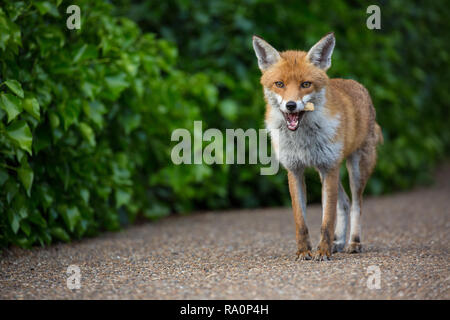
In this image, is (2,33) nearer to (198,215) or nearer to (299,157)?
(299,157)

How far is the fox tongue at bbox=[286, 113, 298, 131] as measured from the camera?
15.1ft

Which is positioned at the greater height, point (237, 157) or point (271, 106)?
point (271, 106)

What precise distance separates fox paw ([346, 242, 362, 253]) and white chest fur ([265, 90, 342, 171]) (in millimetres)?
822

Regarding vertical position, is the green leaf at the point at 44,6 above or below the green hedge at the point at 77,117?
above

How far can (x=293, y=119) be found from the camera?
4656 mm

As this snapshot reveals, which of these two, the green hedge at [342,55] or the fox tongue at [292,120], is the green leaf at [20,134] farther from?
the green hedge at [342,55]

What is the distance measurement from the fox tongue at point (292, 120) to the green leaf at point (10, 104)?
218 centimetres

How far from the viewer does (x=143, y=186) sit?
778cm

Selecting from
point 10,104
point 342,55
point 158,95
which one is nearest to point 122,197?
point 158,95

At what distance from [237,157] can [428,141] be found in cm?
439

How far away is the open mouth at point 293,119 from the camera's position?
4605 mm

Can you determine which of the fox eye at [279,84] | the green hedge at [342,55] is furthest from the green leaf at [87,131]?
the green hedge at [342,55]

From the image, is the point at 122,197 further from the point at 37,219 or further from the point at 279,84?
the point at 279,84
